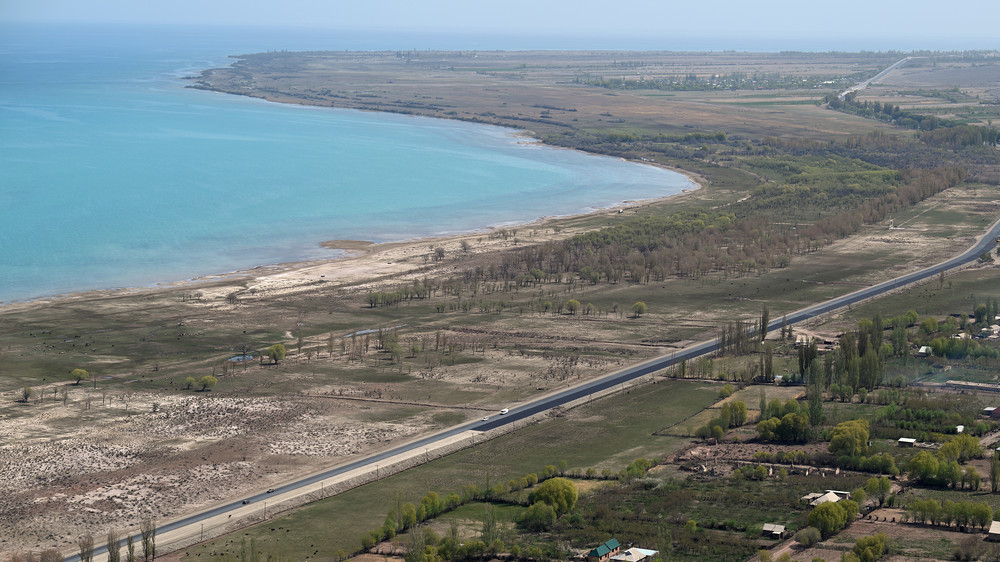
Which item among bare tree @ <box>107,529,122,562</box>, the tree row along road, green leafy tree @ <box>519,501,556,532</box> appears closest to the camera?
bare tree @ <box>107,529,122,562</box>

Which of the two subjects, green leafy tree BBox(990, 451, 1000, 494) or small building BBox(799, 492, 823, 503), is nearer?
small building BBox(799, 492, 823, 503)

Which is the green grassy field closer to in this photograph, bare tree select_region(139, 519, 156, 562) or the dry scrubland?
bare tree select_region(139, 519, 156, 562)

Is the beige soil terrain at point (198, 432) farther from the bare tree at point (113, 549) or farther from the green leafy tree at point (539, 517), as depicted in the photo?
the green leafy tree at point (539, 517)

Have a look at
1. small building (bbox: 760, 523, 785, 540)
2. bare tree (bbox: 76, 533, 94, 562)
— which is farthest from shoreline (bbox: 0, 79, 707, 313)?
small building (bbox: 760, 523, 785, 540)

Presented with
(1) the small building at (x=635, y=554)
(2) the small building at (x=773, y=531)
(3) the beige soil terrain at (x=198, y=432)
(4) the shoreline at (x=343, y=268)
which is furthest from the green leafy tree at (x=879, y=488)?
(4) the shoreline at (x=343, y=268)

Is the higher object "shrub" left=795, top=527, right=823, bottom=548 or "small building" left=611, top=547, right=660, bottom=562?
"shrub" left=795, top=527, right=823, bottom=548
